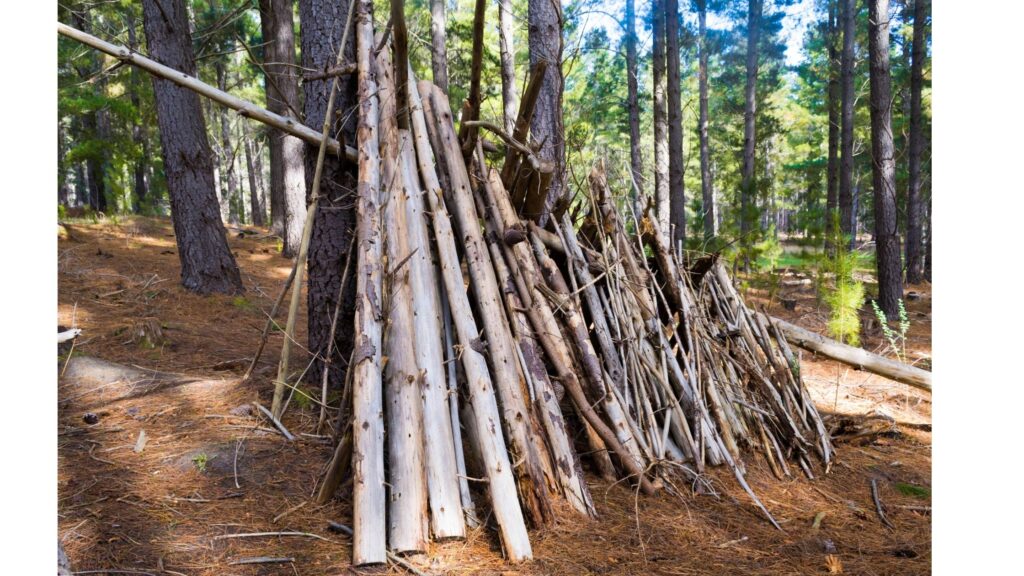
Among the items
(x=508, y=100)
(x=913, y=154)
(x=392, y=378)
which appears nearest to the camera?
(x=392, y=378)

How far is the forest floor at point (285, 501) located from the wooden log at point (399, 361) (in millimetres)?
181

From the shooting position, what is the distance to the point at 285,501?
8.61 feet

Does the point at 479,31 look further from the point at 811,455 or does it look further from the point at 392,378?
the point at 811,455

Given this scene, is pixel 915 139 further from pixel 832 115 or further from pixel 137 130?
pixel 137 130

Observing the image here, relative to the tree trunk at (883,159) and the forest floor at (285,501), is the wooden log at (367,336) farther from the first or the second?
the tree trunk at (883,159)

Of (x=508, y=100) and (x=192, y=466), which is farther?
(x=508, y=100)

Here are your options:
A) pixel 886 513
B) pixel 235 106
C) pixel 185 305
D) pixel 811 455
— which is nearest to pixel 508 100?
pixel 185 305

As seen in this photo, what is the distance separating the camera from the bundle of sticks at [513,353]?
8.45 feet

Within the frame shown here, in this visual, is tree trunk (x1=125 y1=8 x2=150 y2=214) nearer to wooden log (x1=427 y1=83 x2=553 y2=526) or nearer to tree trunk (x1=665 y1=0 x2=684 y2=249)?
wooden log (x1=427 y1=83 x2=553 y2=526)

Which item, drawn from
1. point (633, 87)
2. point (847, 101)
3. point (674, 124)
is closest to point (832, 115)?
point (847, 101)

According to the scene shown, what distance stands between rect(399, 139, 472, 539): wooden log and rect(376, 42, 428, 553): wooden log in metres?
0.03

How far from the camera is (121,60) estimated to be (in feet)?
10.4

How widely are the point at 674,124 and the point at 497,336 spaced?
8402 millimetres
